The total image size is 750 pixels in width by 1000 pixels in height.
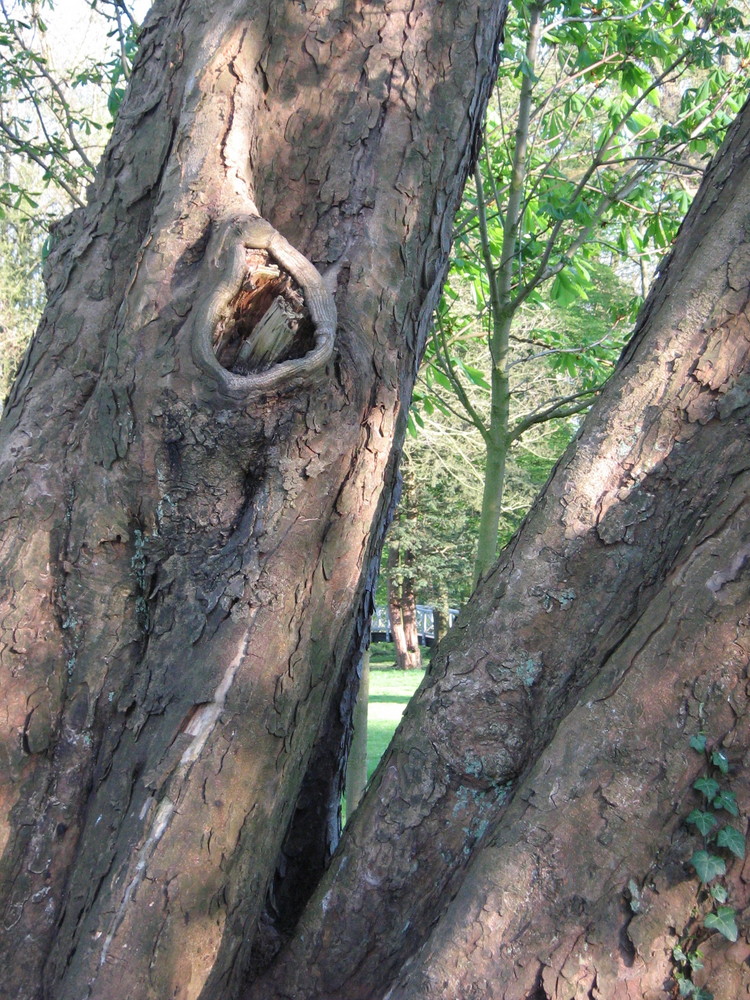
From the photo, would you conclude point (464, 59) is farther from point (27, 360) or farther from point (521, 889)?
point (521, 889)

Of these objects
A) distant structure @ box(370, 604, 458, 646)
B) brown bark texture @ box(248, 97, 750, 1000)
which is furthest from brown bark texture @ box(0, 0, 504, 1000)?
distant structure @ box(370, 604, 458, 646)

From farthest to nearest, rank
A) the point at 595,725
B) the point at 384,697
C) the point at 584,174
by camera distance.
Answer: the point at 384,697 → the point at 584,174 → the point at 595,725

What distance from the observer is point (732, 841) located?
1717mm

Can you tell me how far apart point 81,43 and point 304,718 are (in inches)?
453

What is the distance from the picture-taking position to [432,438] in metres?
17.6

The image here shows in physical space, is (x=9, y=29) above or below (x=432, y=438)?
above

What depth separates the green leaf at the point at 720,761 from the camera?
1.75 meters

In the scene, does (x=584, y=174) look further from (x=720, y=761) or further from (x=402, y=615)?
(x=402, y=615)

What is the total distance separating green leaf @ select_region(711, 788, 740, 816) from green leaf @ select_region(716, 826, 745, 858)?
4 cm

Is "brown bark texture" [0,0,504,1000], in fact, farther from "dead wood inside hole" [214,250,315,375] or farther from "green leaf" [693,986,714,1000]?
"green leaf" [693,986,714,1000]

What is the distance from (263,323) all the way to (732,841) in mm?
1538

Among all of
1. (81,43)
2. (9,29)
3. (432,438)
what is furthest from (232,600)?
(432,438)

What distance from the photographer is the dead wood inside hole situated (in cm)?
220

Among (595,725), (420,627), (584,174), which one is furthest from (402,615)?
(595,725)
